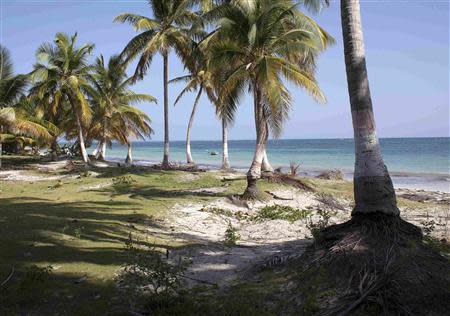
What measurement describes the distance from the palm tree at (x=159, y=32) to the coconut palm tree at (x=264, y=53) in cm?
993

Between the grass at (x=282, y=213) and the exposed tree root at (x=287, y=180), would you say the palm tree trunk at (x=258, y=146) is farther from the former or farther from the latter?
the exposed tree root at (x=287, y=180)

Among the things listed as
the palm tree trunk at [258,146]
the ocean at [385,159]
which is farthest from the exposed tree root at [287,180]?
the palm tree trunk at [258,146]

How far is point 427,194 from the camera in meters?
19.3

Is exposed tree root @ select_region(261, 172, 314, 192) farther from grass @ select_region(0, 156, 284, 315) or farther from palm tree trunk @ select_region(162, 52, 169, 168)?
palm tree trunk @ select_region(162, 52, 169, 168)

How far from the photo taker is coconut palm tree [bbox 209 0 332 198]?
13469 mm

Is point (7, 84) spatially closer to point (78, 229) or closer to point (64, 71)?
point (64, 71)

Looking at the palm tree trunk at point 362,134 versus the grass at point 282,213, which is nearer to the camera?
the palm tree trunk at point 362,134

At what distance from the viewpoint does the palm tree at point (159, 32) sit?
78.7 ft

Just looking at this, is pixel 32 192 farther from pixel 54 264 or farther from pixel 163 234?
pixel 54 264

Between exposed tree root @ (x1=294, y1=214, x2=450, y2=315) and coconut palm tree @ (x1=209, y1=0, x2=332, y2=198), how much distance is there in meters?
7.69

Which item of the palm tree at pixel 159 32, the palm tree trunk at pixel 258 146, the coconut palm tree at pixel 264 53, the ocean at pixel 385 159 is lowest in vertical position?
the ocean at pixel 385 159

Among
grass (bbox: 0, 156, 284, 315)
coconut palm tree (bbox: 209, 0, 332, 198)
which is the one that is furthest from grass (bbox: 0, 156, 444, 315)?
coconut palm tree (bbox: 209, 0, 332, 198)

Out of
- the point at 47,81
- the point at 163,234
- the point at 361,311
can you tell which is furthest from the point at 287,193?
the point at 47,81

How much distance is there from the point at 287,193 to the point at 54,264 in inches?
402
